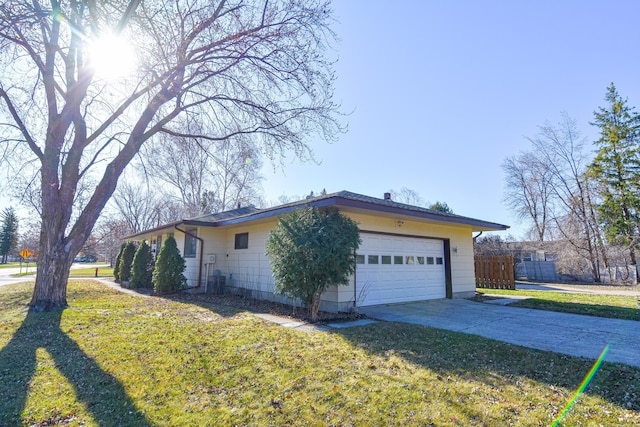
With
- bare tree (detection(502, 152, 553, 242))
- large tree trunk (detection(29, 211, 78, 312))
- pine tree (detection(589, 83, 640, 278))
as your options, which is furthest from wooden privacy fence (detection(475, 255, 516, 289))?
large tree trunk (detection(29, 211, 78, 312))

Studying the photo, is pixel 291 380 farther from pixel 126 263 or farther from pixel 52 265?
pixel 126 263

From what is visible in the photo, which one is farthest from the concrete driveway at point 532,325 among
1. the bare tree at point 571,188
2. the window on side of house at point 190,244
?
the bare tree at point 571,188

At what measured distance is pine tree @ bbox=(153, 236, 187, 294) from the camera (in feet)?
37.5

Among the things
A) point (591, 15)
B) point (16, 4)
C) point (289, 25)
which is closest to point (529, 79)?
point (591, 15)

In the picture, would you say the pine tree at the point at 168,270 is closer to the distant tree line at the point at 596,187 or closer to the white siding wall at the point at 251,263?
the white siding wall at the point at 251,263

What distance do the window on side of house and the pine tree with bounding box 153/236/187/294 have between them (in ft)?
2.77

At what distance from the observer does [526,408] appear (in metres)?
2.99

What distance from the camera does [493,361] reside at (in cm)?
428

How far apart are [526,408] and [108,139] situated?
11.1 metres

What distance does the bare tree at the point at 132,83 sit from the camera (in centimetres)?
765

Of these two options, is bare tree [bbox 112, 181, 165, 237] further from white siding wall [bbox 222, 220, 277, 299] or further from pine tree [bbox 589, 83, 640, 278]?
pine tree [bbox 589, 83, 640, 278]

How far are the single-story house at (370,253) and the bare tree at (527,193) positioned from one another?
18.2m

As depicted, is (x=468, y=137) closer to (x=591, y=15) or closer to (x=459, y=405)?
(x=591, y=15)

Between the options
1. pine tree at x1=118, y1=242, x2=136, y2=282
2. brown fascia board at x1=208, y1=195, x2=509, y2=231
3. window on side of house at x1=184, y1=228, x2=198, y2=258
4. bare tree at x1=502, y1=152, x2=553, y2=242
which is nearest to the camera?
brown fascia board at x1=208, y1=195, x2=509, y2=231
